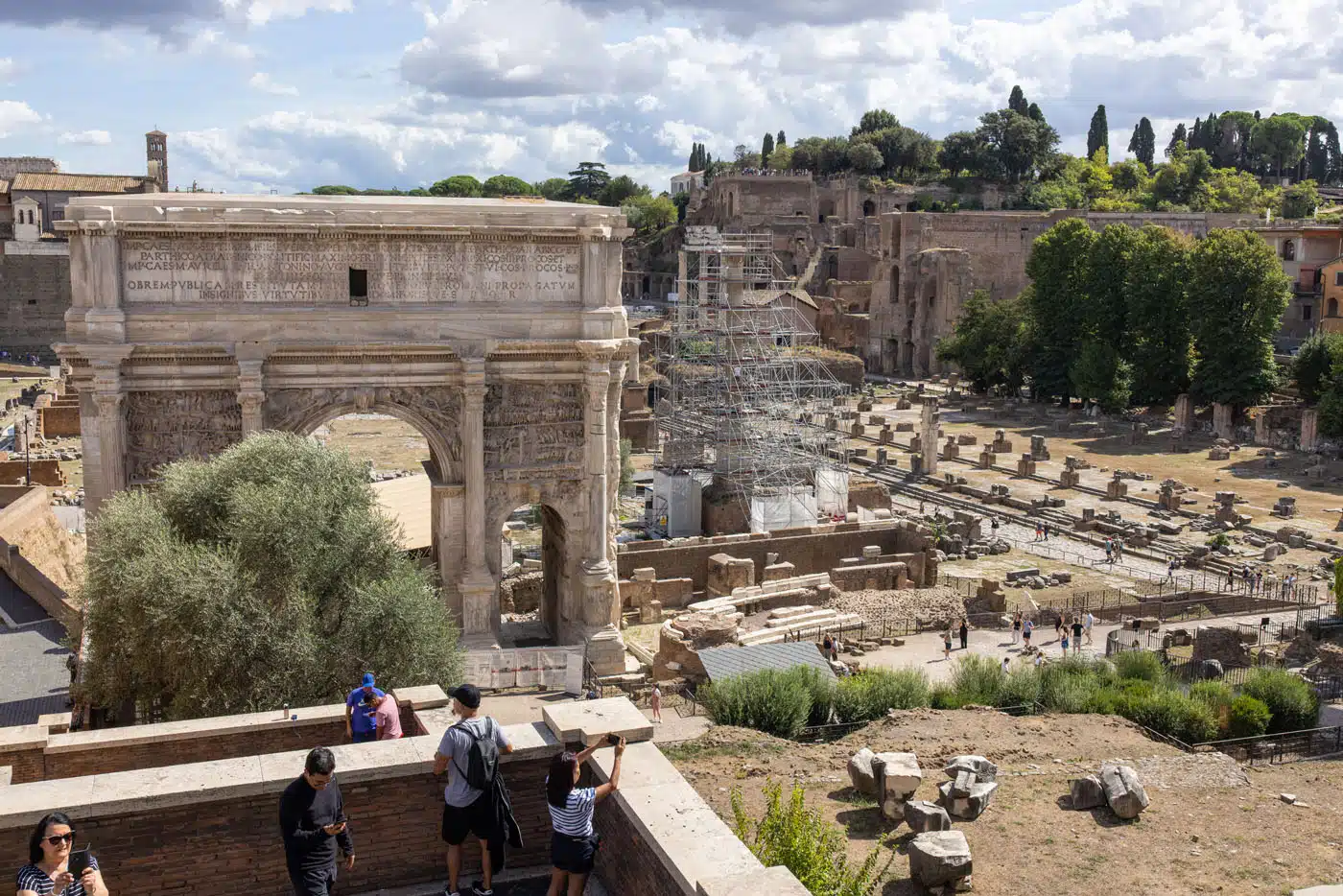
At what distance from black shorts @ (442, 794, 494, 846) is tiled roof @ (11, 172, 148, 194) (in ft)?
257

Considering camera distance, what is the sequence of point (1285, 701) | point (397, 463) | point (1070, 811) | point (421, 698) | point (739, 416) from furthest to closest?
point (397, 463) < point (739, 416) < point (1285, 701) < point (1070, 811) < point (421, 698)

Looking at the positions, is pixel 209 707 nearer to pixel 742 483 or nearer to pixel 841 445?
pixel 742 483

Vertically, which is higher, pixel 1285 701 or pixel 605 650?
pixel 1285 701

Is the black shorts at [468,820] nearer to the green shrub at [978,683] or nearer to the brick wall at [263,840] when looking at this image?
the brick wall at [263,840]

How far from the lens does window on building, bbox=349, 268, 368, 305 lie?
1856 centimetres

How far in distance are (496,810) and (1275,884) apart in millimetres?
6910

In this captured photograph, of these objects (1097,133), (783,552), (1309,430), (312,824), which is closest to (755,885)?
(312,824)

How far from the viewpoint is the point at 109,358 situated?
Result: 1744 cm

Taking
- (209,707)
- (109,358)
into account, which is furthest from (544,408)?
(209,707)

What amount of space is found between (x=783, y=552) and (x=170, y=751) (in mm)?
20943

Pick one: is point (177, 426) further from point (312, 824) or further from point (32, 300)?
point (32, 300)

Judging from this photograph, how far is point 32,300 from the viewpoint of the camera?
68688mm

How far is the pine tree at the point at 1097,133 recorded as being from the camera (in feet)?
368

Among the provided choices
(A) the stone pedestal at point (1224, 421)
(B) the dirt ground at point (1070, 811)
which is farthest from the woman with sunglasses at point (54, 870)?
(A) the stone pedestal at point (1224, 421)
